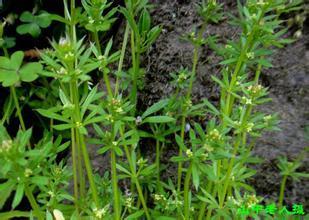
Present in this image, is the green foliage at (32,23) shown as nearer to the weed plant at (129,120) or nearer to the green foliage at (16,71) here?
the weed plant at (129,120)

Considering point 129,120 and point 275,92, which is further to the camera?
point 275,92

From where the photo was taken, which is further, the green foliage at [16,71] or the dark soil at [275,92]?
the dark soil at [275,92]

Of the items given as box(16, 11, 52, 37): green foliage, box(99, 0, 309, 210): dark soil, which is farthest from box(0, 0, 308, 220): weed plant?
box(16, 11, 52, 37): green foliage

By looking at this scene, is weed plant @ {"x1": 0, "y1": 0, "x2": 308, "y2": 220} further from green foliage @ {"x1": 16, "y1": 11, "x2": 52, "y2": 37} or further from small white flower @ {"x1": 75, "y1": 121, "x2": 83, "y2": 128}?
green foliage @ {"x1": 16, "y1": 11, "x2": 52, "y2": 37}

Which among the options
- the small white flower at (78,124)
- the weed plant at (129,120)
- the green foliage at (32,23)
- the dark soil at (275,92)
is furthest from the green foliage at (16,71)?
the green foliage at (32,23)

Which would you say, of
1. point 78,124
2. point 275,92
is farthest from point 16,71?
point 275,92

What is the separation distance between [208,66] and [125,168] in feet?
2.15

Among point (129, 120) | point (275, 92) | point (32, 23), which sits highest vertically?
point (32, 23)

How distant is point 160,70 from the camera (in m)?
2.05

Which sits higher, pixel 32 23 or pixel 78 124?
pixel 32 23

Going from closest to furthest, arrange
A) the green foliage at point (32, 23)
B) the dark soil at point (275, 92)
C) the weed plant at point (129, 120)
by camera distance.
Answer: the weed plant at point (129, 120)
the dark soil at point (275, 92)
the green foliage at point (32, 23)

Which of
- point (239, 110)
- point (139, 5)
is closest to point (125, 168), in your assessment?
point (239, 110)

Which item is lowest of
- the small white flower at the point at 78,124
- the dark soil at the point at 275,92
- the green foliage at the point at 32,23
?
the dark soil at the point at 275,92

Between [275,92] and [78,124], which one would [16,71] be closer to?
[78,124]
